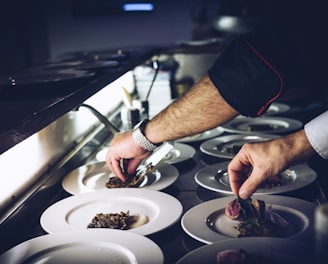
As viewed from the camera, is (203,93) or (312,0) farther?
(312,0)

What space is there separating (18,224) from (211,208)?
1.98ft

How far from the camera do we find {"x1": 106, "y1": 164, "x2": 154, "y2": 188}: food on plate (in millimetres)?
1855

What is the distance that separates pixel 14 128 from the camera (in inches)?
47.6

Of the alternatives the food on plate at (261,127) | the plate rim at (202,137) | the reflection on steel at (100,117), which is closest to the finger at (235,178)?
the reflection on steel at (100,117)

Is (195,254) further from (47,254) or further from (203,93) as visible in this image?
(203,93)

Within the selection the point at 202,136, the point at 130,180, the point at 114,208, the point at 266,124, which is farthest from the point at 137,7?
the point at 114,208

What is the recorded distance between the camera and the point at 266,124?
2787 mm

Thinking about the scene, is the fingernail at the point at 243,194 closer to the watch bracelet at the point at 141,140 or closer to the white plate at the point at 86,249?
the white plate at the point at 86,249

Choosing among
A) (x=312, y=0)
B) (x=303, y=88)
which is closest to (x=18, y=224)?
(x=312, y=0)

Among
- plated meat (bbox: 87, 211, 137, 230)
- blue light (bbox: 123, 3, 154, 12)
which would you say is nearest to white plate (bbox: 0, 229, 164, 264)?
plated meat (bbox: 87, 211, 137, 230)

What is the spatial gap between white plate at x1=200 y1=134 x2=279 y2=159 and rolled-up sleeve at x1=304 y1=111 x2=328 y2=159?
64 cm

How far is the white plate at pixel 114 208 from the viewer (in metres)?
1.46

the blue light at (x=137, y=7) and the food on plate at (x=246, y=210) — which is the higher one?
the blue light at (x=137, y=7)

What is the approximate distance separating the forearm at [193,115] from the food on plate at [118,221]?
0.46 meters
